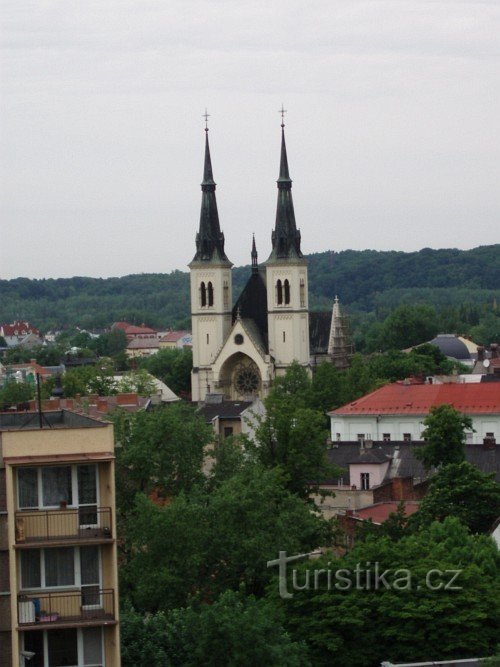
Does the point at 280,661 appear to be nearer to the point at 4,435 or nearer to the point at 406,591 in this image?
the point at 406,591

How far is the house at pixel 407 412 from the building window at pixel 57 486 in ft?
211

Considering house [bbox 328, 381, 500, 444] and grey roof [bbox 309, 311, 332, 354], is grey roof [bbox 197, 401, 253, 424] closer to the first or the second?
house [bbox 328, 381, 500, 444]

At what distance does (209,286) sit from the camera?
433ft

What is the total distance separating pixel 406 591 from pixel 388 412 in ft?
180

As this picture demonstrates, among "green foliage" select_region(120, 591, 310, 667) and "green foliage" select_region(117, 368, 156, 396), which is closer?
"green foliage" select_region(120, 591, 310, 667)

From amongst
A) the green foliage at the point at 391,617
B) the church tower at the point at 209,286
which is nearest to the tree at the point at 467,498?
the green foliage at the point at 391,617

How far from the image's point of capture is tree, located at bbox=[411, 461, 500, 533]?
52312 millimetres

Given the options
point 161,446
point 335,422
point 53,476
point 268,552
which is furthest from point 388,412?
point 53,476

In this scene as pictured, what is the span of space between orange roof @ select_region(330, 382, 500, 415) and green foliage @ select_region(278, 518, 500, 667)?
171 ft

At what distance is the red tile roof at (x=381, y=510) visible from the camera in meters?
54.6

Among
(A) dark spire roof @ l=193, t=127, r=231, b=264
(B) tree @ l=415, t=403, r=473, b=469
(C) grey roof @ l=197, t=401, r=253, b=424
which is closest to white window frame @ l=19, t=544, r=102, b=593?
(B) tree @ l=415, t=403, r=473, b=469

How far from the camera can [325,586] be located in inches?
1476

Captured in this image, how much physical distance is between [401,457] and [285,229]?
60832 millimetres

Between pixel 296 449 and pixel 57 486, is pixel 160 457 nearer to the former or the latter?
pixel 296 449
